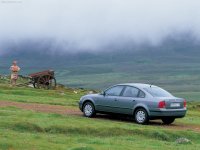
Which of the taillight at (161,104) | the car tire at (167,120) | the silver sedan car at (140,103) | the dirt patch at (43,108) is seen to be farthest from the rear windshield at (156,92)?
the dirt patch at (43,108)

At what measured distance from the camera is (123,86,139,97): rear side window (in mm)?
28609

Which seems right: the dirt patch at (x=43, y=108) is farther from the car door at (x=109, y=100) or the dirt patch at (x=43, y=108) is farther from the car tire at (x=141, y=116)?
the car tire at (x=141, y=116)

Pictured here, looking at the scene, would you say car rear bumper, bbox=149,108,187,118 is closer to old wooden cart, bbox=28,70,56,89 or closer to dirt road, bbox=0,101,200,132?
dirt road, bbox=0,101,200,132

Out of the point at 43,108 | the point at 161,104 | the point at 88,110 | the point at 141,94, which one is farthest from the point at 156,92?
the point at 43,108

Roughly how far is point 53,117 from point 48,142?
25.4 ft

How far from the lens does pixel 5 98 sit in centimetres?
3878

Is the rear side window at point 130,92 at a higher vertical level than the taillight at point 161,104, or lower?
higher

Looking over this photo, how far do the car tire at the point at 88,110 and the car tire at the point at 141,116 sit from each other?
8.60 feet

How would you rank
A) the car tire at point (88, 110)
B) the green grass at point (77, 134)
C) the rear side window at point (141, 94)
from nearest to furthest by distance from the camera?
the green grass at point (77, 134) → the rear side window at point (141, 94) → the car tire at point (88, 110)

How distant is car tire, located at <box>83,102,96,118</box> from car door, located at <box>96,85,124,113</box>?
38cm

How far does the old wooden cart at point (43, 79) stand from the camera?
180ft

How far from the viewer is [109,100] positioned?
1151 inches

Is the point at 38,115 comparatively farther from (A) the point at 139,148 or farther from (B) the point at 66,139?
(A) the point at 139,148

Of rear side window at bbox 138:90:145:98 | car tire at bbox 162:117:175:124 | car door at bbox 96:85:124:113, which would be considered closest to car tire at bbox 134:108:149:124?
rear side window at bbox 138:90:145:98
